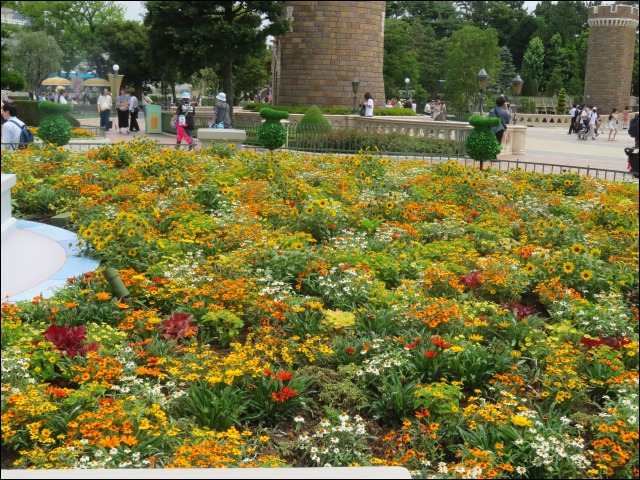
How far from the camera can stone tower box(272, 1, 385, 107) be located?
3081cm

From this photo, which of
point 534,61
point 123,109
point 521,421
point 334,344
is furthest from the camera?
point 534,61

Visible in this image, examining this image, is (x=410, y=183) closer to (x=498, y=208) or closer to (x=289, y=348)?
(x=498, y=208)

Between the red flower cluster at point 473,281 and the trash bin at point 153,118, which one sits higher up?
the trash bin at point 153,118

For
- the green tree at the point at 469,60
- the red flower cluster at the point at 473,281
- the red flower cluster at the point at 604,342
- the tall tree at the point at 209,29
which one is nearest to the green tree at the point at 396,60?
the green tree at the point at 469,60

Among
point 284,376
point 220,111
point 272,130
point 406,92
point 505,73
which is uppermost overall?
point 505,73

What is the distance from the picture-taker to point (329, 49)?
31.0 m

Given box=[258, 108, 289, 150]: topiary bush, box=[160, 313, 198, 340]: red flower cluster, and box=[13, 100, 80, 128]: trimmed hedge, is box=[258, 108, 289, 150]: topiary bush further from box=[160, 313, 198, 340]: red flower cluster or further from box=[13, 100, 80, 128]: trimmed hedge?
box=[13, 100, 80, 128]: trimmed hedge

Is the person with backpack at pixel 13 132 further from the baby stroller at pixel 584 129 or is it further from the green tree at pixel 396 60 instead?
the green tree at pixel 396 60

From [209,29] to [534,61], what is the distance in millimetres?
50316

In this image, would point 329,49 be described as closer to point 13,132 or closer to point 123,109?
point 123,109

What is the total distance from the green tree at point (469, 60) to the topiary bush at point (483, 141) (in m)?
40.7

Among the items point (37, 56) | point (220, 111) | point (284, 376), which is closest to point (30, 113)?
point (37, 56)

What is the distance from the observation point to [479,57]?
179 ft

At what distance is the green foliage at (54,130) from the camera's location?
14672mm
